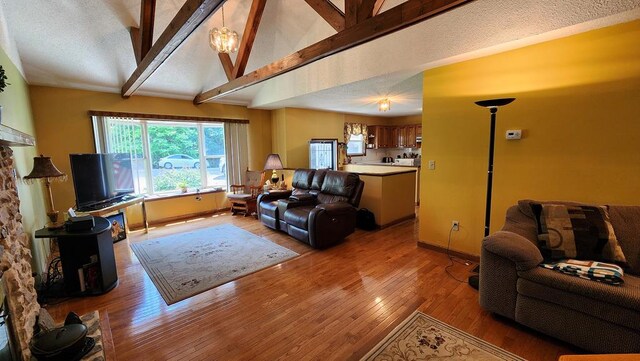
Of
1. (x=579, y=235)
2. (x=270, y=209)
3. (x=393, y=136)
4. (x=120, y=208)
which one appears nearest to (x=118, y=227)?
(x=120, y=208)

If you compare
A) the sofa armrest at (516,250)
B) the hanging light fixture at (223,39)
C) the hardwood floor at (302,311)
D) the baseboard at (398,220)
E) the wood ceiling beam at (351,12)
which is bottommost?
the hardwood floor at (302,311)

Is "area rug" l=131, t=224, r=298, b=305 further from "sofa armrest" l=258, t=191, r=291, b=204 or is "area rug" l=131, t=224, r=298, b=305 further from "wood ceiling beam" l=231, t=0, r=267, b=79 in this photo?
"wood ceiling beam" l=231, t=0, r=267, b=79

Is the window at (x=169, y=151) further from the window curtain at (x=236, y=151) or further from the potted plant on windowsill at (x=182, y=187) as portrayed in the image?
the window curtain at (x=236, y=151)

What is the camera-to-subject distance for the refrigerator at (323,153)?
6.71 metres

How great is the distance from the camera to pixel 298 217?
153 inches

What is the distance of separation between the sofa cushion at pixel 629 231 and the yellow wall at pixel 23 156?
506 centimetres

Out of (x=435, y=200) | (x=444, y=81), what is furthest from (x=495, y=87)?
(x=435, y=200)

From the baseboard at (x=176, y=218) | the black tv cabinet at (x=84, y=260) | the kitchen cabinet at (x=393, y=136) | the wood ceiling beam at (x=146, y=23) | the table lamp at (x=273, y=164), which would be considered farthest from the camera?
the kitchen cabinet at (x=393, y=136)

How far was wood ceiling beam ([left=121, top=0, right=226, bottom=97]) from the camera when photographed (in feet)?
6.54

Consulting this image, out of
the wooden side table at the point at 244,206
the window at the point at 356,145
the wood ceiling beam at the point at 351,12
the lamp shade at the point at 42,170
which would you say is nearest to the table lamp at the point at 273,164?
the wooden side table at the point at 244,206

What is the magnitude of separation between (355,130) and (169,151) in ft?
15.6

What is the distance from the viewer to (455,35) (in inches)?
109

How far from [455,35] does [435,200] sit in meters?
1.95

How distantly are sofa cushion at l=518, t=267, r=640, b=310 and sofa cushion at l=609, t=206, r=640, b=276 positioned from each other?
0.19 metres
